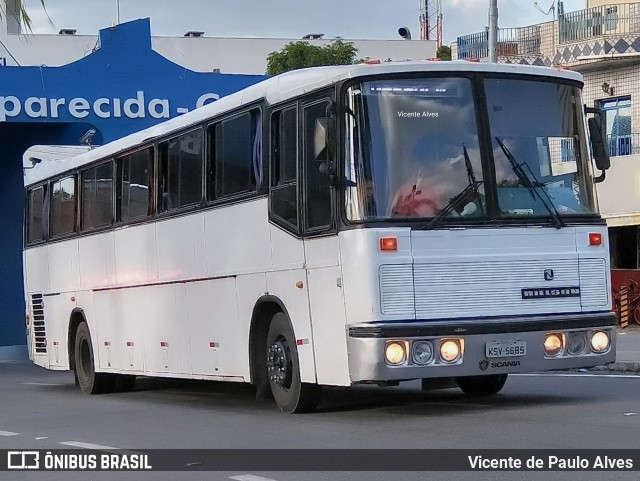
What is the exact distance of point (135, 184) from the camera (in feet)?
60.6

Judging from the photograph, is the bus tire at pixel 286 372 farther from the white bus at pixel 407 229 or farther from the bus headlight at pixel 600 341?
the bus headlight at pixel 600 341

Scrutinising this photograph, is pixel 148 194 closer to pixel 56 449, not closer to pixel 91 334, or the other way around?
pixel 91 334

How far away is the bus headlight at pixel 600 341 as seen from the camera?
13414mm

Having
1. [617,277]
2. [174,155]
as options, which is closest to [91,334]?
[174,155]

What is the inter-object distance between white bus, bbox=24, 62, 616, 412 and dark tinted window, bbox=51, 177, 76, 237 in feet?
20.3

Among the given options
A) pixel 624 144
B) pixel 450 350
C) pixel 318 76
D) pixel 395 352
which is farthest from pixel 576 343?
pixel 624 144

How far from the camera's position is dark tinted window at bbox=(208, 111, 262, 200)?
48.2 ft

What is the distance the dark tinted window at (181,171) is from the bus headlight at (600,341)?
16.1ft

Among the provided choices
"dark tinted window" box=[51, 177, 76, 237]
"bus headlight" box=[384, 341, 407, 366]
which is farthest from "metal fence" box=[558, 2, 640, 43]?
"bus headlight" box=[384, 341, 407, 366]

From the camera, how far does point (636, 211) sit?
38406mm

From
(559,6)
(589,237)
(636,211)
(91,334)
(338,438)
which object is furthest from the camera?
(559,6)

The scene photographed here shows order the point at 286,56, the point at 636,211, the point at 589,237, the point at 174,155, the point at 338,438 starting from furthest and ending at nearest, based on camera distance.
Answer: the point at 286,56 < the point at 636,211 < the point at 174,155 < the point at 589,237 < the point at 338,438

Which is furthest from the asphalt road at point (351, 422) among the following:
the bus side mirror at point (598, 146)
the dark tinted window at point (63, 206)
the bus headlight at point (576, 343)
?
the dark tinted window at point (63, 206)

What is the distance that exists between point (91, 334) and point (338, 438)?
9115mm
